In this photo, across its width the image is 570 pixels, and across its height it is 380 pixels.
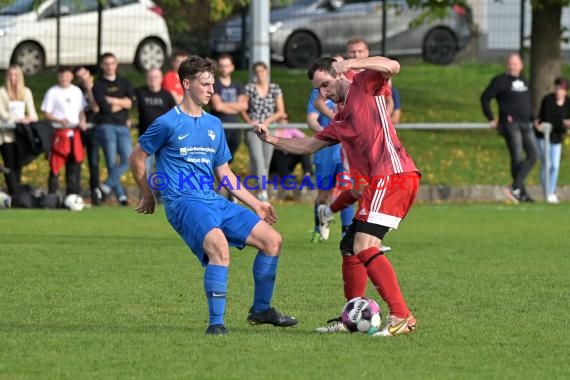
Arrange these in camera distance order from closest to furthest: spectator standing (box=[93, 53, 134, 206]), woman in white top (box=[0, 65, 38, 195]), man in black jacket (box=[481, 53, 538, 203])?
woman in white top (box=[0, 65, 38, 195])
spectator standing (box=[93, 53, 134, 206])
man in black jacket (box=[481, 53, 538, 203])

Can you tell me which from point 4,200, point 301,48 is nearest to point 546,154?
point 4,200

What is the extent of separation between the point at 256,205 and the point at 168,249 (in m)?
5.71

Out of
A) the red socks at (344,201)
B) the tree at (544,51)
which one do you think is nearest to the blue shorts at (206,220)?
the red socks at (344,201)

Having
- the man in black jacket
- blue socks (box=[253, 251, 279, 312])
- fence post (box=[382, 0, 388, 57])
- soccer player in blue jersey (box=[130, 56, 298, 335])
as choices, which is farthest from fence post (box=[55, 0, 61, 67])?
blue socks (box=[253, 251, 279, 312])

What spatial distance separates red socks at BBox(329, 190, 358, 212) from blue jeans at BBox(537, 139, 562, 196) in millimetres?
8776

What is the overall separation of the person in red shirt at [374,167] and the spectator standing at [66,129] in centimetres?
1101

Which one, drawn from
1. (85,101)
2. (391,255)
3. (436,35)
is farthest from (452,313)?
(436,35)

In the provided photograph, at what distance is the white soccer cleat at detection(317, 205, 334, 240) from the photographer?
1466 cm

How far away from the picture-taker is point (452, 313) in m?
9.91

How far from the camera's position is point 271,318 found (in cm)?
911

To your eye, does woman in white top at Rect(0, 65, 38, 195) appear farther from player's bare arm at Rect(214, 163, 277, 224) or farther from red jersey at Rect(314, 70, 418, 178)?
red jersey at Rect(314, 70, 418, 178)

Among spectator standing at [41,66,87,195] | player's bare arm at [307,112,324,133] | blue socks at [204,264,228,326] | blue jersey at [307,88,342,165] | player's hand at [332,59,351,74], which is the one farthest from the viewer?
spectator standing at [41,66,87,195]

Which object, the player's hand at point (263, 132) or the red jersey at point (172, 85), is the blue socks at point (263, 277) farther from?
the red jersey at point (172, 85)

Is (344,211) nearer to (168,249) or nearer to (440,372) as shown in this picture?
(168,249)
